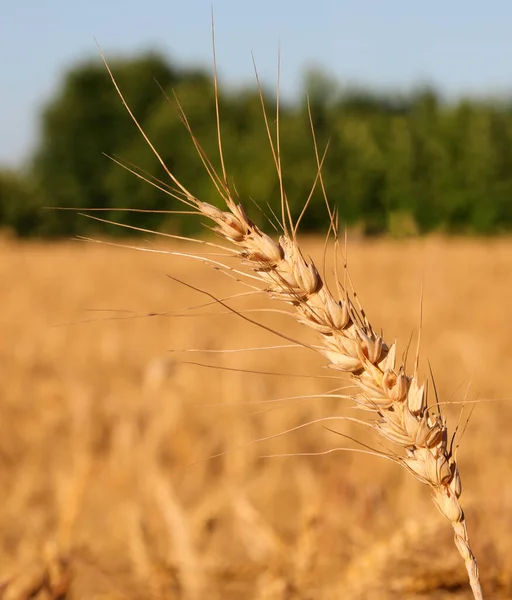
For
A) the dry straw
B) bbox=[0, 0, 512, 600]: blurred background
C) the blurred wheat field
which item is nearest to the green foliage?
bbox=[0, 0, 512, 600]: blurred background

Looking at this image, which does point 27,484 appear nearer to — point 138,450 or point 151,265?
point 138,450

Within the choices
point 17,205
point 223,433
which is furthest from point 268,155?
point 223,433

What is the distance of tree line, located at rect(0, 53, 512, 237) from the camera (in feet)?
82.2

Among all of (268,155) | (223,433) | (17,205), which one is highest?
(223,433)

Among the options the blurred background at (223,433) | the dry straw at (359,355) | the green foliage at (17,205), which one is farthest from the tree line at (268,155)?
the dry straw at (359,355)

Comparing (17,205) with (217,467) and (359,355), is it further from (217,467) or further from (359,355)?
(359,355)

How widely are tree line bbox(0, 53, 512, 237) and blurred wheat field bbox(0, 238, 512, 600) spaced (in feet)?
20.7

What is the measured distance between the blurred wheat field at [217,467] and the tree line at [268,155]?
20.7ft

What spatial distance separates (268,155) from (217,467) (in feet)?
88.0

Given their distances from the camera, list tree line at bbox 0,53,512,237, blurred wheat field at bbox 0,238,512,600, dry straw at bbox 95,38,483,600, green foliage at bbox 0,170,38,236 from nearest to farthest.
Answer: dry straw at bbox 95,38,483,600 → blurred wheat field at bbox 0,238,512,600 → tree line at bbox 0,53,512,237 → green foliage at bbox 0,170,38,236

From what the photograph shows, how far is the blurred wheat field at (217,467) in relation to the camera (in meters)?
1.45

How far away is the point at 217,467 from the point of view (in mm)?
4273

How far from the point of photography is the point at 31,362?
21.9 ft

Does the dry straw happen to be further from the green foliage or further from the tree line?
the green foliage
